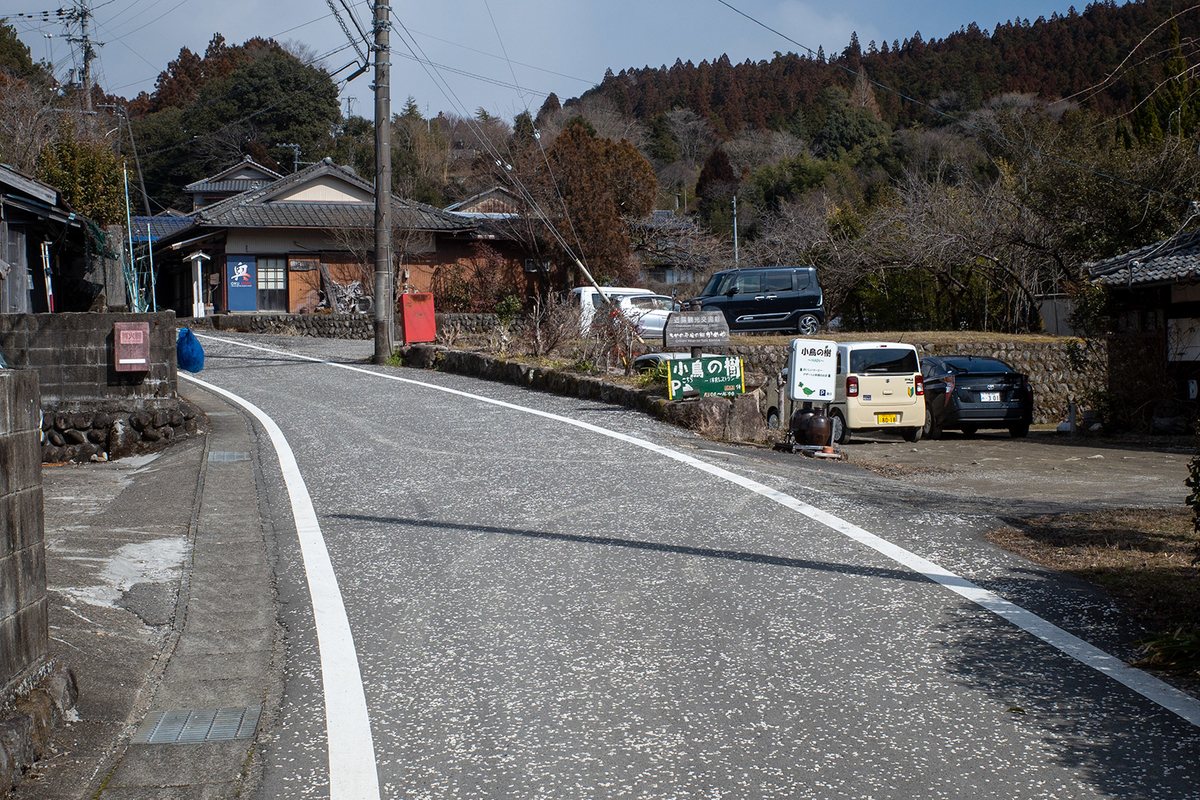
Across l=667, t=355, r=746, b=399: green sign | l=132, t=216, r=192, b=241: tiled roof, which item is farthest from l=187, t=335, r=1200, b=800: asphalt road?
l=132, t=216, r=192, b=241: tiled roof

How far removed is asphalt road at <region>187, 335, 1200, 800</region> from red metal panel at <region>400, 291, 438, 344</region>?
39.3ft

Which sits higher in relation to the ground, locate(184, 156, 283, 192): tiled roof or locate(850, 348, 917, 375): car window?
locate(184, 156, 283, 192): tiled roof

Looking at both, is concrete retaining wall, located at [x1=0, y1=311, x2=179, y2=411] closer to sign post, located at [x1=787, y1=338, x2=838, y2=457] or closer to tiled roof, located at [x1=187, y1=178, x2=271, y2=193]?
sign post, located at [x1=787, y1=338, x2=838, y2=457]

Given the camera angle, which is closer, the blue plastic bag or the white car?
the blue plastic bag

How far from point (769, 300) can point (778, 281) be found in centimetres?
59

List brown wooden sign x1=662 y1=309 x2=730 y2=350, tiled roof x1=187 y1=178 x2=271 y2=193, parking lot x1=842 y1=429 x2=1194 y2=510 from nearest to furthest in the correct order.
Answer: parking lot x1=842 y1=429 x2=1194 y2=510 < brown wooden sign x1=662 y1=309 x2=730 y2=350 < tiled roof x1=187 y1=178 x2=271 y2=193

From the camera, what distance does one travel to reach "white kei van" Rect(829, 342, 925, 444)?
1589 centimetres

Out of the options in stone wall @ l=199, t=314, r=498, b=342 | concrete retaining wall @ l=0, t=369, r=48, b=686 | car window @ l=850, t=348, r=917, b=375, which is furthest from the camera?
stone wall @ l=199, t=314, r=498, b=342

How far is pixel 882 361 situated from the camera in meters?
16.2

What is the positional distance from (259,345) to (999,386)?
1681cm

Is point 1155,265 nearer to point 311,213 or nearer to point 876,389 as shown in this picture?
point 876,389

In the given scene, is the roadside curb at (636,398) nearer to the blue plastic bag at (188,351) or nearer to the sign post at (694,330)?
the sign post at (694,330)

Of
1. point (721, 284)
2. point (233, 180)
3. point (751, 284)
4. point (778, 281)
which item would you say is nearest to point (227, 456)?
point (751, 284)

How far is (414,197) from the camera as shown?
5331 cm
